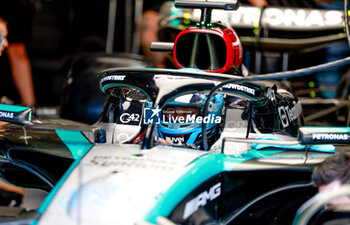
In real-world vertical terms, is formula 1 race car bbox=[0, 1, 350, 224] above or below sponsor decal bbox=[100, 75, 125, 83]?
below

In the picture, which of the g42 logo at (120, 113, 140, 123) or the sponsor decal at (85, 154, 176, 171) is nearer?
the sponsor decal at (85, 154, 176, 171)

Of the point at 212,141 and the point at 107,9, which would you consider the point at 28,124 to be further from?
the point at 107,9

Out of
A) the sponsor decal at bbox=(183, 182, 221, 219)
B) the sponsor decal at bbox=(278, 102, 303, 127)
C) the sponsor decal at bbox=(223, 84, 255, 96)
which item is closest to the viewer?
the sponsor decal at bbox=(183, 182, 221, 219)

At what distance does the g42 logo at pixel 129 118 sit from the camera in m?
1.94

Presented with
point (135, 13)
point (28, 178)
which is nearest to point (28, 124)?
point (28, 178)

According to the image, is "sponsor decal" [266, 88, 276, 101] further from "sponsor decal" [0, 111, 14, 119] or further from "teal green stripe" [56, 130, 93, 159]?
"sponsor decal" [0, 111, 14, 119]

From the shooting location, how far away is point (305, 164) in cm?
143

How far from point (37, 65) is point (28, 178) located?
3.30m

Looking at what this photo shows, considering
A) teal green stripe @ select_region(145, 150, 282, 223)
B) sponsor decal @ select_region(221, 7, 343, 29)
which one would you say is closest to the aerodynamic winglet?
teal green stripe @ select_region(145, 150, 282, 223)

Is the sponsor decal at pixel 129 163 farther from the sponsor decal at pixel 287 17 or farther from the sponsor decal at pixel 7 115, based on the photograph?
the sponsor decal at pixel 287 17

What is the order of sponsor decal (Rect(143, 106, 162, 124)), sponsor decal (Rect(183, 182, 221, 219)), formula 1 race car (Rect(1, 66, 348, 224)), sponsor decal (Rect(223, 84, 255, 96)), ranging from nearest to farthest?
formula 1 race car (Rect(1, 66, 348, 224)) < sponsor decal (Rect(183, 182, 221, 219)) < sponsor decal (Rect(143, 106, 162, 124)) < sponsor decal (Rect(223, 84, 255, 96))

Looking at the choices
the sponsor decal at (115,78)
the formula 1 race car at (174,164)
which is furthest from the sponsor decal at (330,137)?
the sponsor decal at (115,78)

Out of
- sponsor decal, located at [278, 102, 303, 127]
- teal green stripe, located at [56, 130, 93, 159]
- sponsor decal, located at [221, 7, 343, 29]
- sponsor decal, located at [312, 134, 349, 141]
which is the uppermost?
sponsor decal, located at [221, 7, 343, 29]

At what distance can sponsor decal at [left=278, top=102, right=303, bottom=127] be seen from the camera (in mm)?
1888
